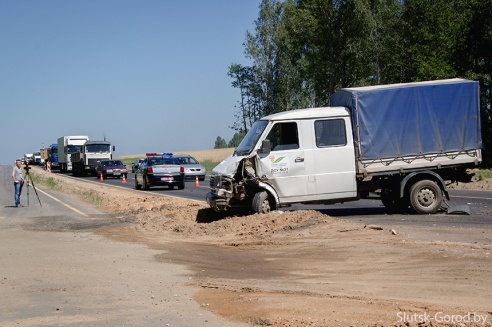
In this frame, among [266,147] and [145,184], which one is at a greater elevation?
[266,147]

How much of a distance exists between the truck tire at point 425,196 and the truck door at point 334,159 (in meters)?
1.54

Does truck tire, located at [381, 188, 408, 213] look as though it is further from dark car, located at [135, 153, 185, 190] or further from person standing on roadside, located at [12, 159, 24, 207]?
dark car, located at [135, 153, 185, 190]

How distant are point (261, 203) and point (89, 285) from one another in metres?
7.29

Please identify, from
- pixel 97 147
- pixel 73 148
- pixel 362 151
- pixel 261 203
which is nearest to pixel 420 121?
pixel 362 151

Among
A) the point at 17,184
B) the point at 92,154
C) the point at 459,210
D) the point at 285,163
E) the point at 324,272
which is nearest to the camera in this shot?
the point at 324,272

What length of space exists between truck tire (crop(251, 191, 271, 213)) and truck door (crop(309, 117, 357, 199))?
1280 millimetres

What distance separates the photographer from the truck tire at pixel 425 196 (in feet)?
55.5

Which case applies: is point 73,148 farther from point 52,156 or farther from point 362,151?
point 362,151

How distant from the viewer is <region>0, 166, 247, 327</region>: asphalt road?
23.4 ft

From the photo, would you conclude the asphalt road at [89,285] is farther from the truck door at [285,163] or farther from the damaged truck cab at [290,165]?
the truck door at [285,163]

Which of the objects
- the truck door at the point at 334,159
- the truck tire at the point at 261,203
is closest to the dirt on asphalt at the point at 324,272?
the truck tire at the point at 261,203

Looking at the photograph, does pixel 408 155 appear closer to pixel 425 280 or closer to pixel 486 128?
pixel 425 280

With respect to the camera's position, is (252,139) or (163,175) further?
(163,175)

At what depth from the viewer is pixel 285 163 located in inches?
635
